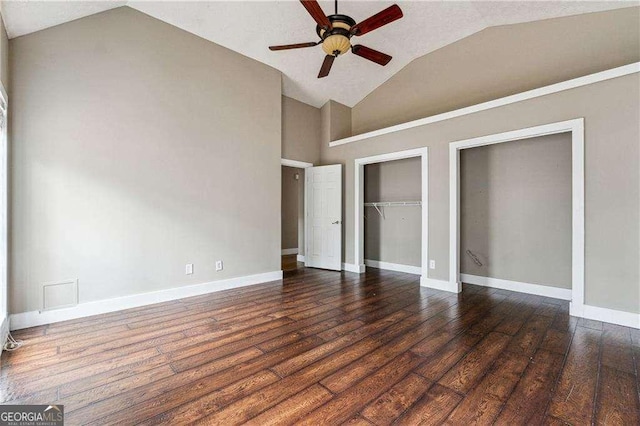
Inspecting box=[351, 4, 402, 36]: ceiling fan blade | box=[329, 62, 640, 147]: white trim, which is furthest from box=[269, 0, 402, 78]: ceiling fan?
box=[329, 62, 640, 147]: white trim

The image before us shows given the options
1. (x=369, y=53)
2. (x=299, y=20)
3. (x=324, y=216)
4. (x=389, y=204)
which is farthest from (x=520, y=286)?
(x=299, y=20)

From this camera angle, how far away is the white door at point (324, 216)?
18.5 feet

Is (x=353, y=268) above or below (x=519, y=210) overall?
below

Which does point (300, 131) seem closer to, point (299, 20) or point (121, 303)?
point (299, 20)

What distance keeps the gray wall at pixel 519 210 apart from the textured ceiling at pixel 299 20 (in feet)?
5.92

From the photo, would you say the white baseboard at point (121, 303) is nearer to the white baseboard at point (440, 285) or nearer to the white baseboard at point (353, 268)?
the white baseboard at point (353, 268)

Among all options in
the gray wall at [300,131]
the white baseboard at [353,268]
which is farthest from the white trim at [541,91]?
the white baseboard at [353,268]

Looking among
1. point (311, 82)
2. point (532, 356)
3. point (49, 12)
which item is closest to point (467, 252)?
point (532, 356)

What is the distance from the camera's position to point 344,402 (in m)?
1.77

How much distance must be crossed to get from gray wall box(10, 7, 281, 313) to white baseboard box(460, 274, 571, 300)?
3.34 m

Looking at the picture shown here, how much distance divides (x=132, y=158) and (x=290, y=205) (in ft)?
15.6

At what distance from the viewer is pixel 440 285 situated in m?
4.35

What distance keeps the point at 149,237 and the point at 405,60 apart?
5.06m

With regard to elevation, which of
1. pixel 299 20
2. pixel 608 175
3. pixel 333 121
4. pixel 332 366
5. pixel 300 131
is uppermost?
pixel 299 20
